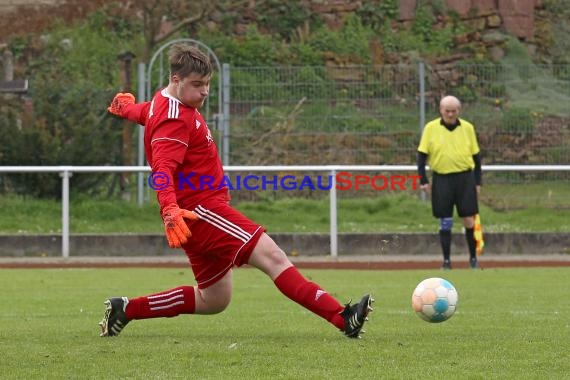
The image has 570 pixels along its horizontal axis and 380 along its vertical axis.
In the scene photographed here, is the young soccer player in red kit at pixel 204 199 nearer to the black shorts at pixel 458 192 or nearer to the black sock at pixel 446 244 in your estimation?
the black shorts at pixel 458 192

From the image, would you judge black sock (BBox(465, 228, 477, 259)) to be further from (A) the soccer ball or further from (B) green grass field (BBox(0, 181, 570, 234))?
A: (A) the soccer ball

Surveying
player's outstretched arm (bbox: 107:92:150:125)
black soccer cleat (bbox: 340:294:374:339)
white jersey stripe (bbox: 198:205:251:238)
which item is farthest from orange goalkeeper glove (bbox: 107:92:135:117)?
black soccer cleat (bbox: 340:294:374:339)

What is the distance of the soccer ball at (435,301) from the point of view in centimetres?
804

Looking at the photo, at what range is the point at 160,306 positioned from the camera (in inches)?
329

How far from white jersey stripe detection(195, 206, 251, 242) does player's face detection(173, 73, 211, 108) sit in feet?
2.12

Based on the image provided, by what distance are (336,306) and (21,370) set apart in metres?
2.06

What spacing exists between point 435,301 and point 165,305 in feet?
5.69

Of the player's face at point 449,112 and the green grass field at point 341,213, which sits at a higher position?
the player's face at point 449,112

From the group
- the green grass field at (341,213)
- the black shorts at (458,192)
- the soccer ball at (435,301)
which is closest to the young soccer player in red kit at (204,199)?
the soccer ball at (435,301)

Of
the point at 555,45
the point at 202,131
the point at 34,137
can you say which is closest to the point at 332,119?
the point at 34,137

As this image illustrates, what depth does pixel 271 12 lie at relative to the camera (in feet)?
97.9

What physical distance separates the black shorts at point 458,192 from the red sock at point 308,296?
8.00m

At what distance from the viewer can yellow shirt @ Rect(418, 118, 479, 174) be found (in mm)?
15578

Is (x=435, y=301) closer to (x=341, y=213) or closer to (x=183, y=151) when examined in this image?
(x=183, y=151)
